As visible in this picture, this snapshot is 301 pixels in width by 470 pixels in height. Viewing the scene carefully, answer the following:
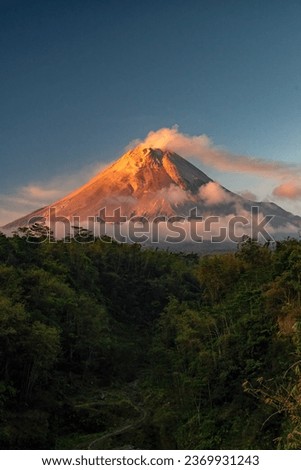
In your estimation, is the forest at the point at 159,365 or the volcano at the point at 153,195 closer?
the forest at the point at 159,365

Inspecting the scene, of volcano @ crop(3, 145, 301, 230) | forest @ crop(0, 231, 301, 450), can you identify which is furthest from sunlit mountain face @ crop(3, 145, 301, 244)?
forest @ crop(0, 231, 301, 450)

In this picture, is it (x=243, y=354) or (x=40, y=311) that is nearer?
(x=243, y=354)

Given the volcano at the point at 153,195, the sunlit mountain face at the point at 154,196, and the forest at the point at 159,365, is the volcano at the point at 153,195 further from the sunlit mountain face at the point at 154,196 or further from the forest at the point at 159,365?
the forest at the point at 159,365

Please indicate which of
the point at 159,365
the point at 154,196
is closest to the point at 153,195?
the point at 154,196

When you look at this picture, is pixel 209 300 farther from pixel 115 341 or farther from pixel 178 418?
pixel 178 418

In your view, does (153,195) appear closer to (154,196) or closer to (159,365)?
(154,196)

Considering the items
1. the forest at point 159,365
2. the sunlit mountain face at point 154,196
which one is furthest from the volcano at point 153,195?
the forest at point 159,365
